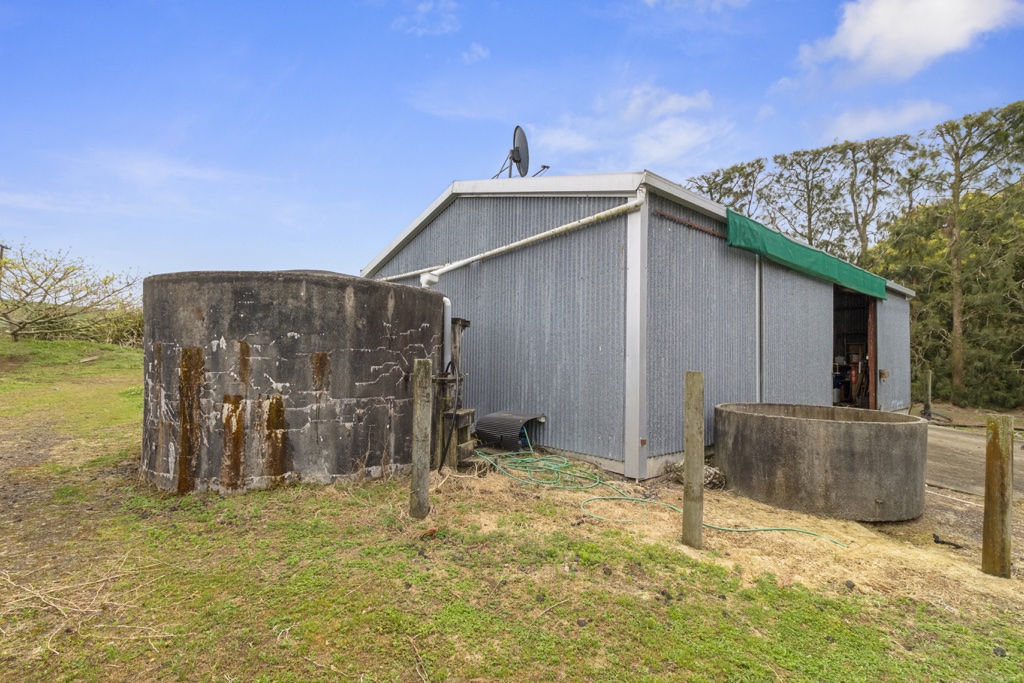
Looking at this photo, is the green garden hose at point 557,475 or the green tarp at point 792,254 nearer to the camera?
the green garden hose at point 557,475

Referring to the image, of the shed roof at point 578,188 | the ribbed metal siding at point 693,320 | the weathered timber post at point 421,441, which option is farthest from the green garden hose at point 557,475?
the shed roof at point 578,188

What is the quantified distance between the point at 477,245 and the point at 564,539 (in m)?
5.03

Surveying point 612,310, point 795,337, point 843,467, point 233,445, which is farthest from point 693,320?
point 233,445

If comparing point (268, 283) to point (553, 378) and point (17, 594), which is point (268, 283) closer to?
point (17, 594)

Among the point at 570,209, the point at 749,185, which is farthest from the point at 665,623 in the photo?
the point at 749,185

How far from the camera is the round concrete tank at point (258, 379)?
4152 millimetres

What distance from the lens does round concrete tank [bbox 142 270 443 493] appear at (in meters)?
4.15

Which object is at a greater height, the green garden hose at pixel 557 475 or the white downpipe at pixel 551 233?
the white downpipe at pixel 551 233

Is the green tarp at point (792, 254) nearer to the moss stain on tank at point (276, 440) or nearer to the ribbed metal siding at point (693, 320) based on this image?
the ribbed metal siding at point (693, 320)

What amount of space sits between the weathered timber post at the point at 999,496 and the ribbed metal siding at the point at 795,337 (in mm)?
4200

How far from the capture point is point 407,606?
8.67 feet

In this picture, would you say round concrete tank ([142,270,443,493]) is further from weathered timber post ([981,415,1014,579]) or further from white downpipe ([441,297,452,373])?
weathered timber post ([981,415,1014,579])

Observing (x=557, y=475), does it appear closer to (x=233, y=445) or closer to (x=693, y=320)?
(x=693, y=320)

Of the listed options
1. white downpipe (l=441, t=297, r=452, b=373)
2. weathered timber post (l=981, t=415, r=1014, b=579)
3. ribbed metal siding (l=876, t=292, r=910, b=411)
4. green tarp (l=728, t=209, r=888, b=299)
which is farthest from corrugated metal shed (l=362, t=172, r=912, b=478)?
ribbed metal siding (l=876, t=292, r=910, b=411)
